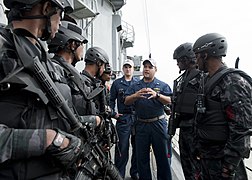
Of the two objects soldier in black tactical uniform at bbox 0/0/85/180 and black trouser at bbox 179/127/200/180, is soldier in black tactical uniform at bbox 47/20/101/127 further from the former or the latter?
black trouser at bbox 179/127/200/180

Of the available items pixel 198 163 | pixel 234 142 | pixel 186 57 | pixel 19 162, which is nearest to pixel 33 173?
pixel 19 162

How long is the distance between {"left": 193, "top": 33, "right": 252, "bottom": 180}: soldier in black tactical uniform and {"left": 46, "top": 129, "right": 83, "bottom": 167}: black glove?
1428 mm

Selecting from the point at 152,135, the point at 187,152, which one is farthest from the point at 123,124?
the point at 187,152

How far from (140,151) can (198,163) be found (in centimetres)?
131

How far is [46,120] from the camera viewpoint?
1219 millimetres

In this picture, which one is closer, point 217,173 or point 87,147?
point 87,147

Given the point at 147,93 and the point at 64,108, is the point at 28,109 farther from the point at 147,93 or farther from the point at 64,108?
the point at 147,93

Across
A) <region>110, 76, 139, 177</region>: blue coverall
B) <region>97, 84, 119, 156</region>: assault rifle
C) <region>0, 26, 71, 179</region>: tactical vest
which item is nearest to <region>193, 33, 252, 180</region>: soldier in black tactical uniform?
<region>97, 84, 119, 156</region>: assault rifle

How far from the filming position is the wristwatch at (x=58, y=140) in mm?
1138

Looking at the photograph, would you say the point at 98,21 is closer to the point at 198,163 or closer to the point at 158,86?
the point at 158,86

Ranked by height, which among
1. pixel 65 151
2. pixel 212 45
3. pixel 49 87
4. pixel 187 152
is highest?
pixel 212 45

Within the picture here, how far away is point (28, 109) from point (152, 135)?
2.77 m

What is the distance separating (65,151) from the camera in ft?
3.86

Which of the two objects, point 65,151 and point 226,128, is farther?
point 226,128
